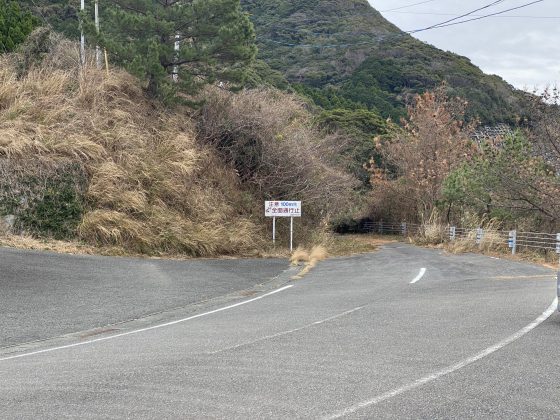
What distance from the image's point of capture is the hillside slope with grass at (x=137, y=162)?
17.8 m

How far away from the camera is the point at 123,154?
2044cm

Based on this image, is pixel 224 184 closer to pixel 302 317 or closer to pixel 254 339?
pixel 302 317

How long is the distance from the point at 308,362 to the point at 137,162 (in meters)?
15.3

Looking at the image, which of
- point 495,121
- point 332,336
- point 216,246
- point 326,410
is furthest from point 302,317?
point 495,121

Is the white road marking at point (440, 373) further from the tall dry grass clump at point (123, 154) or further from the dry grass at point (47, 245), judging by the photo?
the tall dry grass clump at point (123, 154)

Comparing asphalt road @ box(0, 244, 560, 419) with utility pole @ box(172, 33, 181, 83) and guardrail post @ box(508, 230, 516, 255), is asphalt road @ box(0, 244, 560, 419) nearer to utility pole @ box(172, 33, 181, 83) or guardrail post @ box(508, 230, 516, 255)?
utility pole @ box(172, 33, 181, 83)

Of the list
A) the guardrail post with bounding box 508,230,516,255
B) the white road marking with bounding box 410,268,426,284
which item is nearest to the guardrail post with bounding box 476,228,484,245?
the guardrail post with bounding box 508,230,516,255

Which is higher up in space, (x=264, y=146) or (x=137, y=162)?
(x=264, y=146)

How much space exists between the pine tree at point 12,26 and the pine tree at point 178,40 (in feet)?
19.4

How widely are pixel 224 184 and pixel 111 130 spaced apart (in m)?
5.02

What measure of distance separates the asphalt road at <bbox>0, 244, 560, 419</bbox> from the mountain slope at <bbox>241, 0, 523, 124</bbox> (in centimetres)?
6628

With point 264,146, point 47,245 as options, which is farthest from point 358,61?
point 47,245

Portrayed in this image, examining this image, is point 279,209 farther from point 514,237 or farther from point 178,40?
point 514,237

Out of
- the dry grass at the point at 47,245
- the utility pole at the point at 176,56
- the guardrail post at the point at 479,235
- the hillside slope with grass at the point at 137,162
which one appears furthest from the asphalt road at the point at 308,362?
the guardrail post at the point at 479,235
